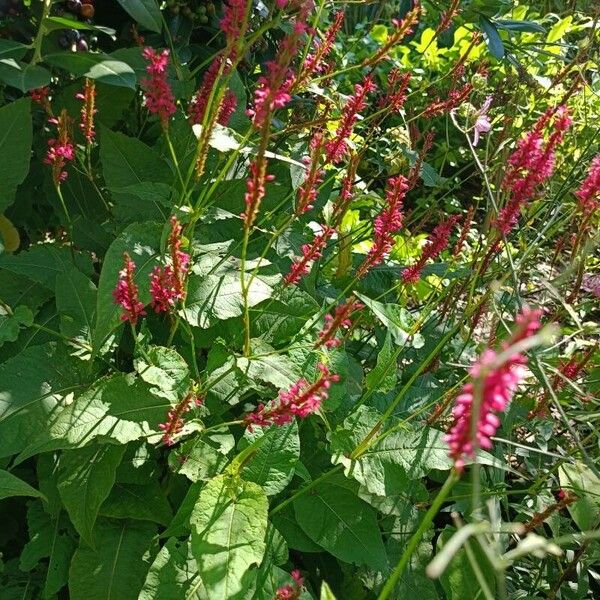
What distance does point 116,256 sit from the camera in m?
1.53

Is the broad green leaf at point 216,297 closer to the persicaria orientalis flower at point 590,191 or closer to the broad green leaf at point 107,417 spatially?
the broad green leaf at point 107,417

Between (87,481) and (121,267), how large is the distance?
427 mm

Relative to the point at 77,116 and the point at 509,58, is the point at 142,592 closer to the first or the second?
the point at 77,116

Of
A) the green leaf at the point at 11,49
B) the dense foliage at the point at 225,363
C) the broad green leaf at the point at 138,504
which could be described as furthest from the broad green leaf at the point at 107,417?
the green leaf at the point at 11,49

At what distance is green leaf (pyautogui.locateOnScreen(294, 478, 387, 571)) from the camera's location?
5.02 feet

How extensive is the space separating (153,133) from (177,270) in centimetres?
102

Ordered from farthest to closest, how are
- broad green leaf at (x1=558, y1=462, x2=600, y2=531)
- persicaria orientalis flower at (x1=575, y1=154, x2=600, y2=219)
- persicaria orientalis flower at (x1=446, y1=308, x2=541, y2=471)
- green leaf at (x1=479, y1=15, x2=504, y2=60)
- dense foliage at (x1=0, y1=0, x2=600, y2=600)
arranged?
green leaf at (x1=479, y1=15, x2=504, y2=60) → broad green leaf at (x1=558, y1=462, x2=600, y2=531) → dense foliage at (x1=0, y1=0, x2=600, y2=600) → persicaria orientalis flower at (x1=575, y1=154, x2=600, y2=219) → persicaria orientalis flower at (x1=446, y1=308, x2=541, y2=471)

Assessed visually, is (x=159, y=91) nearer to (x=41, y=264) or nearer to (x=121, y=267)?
(x=121, y=267)

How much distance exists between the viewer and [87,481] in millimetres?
1509

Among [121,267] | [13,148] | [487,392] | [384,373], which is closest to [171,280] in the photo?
[121,267]

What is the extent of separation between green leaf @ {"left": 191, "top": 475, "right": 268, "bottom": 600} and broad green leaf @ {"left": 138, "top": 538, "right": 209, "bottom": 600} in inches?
3.6

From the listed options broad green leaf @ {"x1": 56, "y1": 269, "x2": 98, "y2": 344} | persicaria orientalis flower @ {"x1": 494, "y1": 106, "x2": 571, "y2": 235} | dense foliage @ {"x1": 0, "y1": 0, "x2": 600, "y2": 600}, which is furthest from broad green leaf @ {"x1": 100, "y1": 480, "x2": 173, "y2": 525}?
persicaria orientalis flower @ {"x1": 494, "y1": 106, "x2": 571, "y2": 235}

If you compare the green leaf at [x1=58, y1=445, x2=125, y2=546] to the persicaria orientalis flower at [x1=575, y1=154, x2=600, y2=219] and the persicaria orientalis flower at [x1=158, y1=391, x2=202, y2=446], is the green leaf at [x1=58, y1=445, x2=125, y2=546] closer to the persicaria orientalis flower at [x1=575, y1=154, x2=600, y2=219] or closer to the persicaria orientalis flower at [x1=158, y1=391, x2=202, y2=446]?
the persicaria orientalis flower at [x1=158, y1=391, x2=202, y2=446]

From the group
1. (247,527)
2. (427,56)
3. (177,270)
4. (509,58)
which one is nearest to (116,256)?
(177,270)
